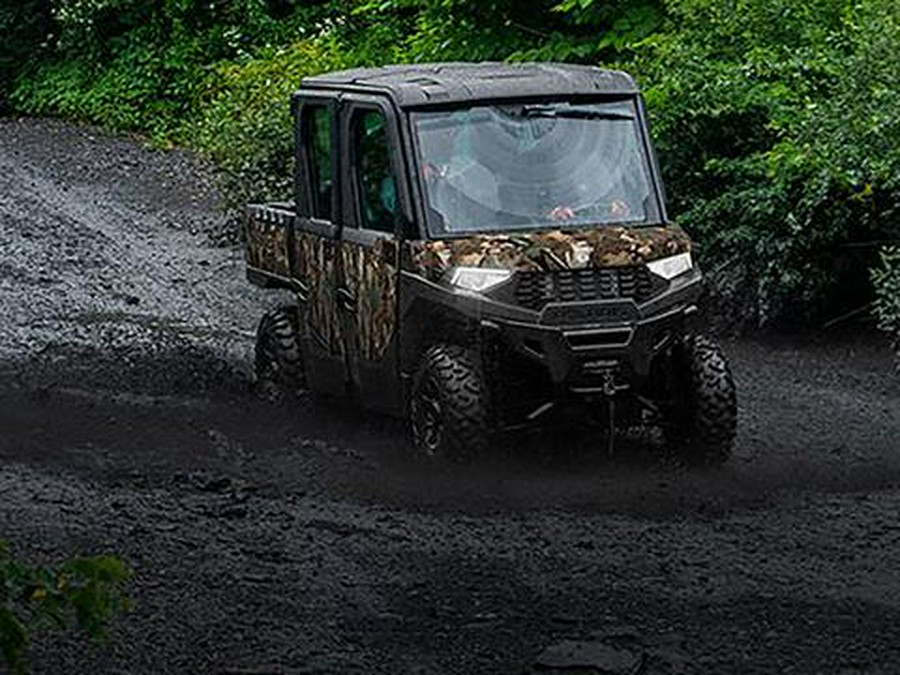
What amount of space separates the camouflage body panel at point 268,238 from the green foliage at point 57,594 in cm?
726

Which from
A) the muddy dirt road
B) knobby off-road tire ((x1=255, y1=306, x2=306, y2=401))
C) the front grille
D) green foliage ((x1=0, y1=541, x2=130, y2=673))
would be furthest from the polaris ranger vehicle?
green foliage ((x1=0, y1=541, x2=130, y2=673))

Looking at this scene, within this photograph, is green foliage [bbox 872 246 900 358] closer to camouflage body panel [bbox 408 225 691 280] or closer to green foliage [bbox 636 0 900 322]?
green foliage [bbox 636 0 900 322]

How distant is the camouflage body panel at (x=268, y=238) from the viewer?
12125mm

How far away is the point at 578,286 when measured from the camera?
1024 centimetres

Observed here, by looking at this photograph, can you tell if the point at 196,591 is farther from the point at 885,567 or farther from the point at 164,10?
the point at 164,10

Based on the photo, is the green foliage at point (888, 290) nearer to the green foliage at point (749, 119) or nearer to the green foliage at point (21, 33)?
the green foliage at point (749, 119)

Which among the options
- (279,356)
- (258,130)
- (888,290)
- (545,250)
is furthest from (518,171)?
(258,130)

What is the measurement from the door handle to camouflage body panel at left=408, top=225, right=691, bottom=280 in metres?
0.82

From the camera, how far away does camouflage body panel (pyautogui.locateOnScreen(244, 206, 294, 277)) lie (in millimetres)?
12125

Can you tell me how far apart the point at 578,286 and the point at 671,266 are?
512 millimetres

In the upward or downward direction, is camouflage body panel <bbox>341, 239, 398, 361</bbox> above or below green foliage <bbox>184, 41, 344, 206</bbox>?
above

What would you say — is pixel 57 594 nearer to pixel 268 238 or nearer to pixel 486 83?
pixel 486 83

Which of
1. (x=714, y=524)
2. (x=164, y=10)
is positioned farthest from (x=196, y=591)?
(x=164, y=10)

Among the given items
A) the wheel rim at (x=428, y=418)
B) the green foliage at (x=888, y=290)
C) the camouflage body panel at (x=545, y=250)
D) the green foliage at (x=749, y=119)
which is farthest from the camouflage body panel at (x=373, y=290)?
the green foliage at (x=749, y=119)
